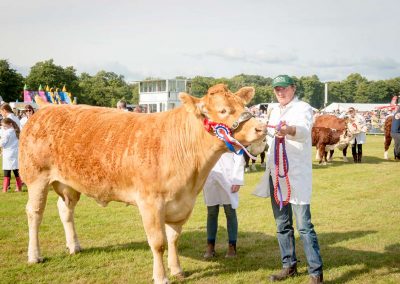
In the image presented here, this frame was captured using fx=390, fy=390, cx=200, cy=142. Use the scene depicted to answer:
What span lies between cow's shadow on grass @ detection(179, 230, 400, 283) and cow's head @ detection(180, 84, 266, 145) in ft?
7.31

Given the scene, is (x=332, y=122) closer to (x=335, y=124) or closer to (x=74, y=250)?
(x=335, y=124)

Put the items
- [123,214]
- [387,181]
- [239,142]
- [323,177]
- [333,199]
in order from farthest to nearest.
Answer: [323,177] < [387,181] < [333,199] < [123,214] < [239,142]

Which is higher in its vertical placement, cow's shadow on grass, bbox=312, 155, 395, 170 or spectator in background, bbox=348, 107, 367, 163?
spectator in background, bbox=348, 107, 367, 163

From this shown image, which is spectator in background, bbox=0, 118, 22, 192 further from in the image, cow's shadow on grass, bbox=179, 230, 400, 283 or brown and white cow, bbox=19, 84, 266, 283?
cow's shadow on grass, bbox=179, 230, 400, 283

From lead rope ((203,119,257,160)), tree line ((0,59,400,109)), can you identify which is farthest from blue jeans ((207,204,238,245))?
tree line ((0,59,400,109))

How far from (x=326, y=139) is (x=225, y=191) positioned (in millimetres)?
11957

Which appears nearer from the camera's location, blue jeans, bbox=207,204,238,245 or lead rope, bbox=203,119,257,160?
lead rope, bbox=203,119,257,160

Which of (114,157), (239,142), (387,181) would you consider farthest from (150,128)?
(387,181)

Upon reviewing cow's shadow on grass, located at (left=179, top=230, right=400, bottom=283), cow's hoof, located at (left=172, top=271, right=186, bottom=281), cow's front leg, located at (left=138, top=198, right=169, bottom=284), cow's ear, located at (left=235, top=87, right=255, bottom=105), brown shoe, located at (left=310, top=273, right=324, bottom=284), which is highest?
cow's ear, located at (left=235, top=87, right=255, bottom=105)

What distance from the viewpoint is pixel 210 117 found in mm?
4242

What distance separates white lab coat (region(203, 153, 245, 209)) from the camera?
5688mm

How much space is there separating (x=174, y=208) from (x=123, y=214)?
4326mm

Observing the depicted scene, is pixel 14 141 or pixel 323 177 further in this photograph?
pixel 323 177

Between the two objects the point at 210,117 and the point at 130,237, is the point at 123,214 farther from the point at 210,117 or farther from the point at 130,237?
the point at 210,117
